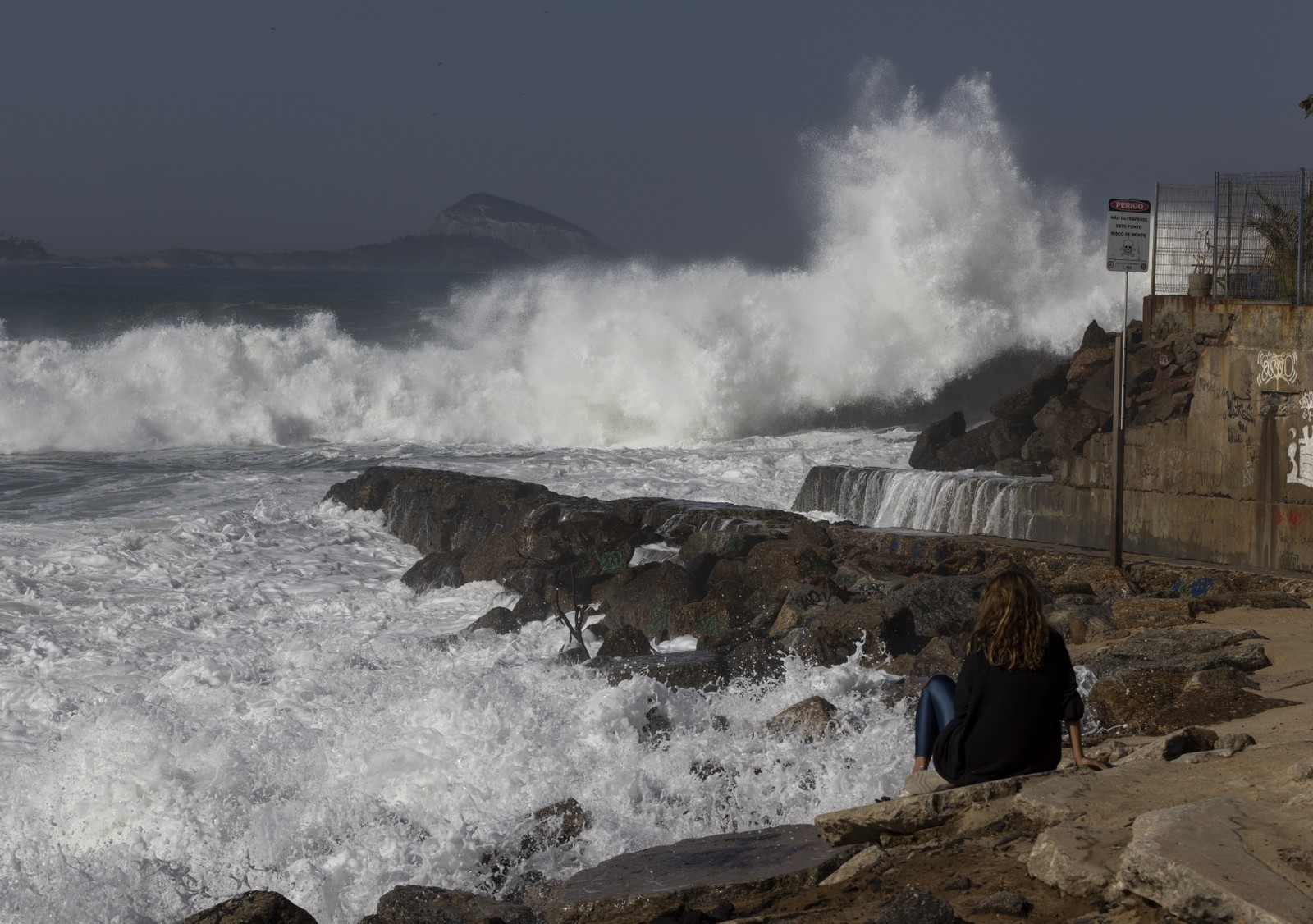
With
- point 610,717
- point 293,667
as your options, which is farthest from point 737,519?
point 610,717

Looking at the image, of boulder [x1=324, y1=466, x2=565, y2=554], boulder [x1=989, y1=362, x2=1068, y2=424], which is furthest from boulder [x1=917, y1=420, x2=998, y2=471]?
boulder [x1=324, y1=466, x2=565, y2=554]

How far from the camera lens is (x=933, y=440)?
17.2 m

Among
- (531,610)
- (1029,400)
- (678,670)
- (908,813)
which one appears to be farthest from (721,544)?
(908,813)

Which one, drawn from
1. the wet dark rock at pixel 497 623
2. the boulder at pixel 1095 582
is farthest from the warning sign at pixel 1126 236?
the wet dark rock at pixel 497 623

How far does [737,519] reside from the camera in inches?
520

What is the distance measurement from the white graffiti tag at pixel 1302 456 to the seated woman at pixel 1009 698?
22.2ft

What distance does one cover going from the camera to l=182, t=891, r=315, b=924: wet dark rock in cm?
499

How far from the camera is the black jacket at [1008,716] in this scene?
184 inches

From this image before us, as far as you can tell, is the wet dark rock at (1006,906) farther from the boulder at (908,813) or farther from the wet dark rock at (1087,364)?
the wet dark rock at (1087,364)

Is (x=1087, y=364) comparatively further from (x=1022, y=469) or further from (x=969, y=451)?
(x=969, y=451)

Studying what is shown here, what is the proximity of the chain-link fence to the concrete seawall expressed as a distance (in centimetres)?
45

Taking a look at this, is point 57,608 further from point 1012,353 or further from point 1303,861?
point 1012,353

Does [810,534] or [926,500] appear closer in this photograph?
[810,534]

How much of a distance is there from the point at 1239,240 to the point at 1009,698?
8.81 meters
